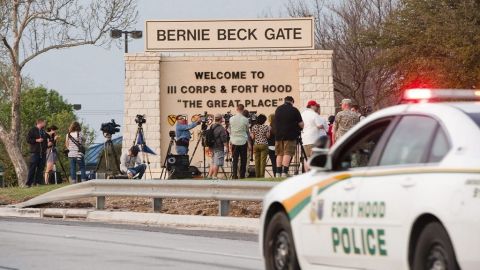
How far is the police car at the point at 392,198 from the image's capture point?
26.5ft

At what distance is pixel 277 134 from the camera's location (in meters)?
26.9

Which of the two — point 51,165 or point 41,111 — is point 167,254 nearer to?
point 51,165

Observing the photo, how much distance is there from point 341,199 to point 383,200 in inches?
25.8

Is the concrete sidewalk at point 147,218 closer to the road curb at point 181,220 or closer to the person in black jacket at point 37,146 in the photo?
the road curb at point 181,220

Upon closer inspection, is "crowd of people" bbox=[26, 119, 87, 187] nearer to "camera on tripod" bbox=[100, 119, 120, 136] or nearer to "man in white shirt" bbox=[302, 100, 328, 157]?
"camera on tripod" bbox=[100, 119, 120, 136]

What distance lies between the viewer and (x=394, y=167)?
8984mm

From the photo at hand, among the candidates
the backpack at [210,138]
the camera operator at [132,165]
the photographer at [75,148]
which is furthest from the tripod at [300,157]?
the photographer at [75,148]

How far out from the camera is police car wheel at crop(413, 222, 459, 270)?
318 inches

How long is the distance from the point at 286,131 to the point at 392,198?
18.0 m

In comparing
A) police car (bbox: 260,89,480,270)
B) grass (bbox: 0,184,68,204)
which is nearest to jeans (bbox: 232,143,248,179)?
grass (bbox: 0,184,68,204)

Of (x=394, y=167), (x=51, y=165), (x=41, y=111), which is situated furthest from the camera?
(x=41, y=111)

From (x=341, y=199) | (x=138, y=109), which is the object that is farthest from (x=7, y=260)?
(x=138, y=109)

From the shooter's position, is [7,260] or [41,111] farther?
[41,111]

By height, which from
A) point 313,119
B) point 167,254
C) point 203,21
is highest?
point 203,21
